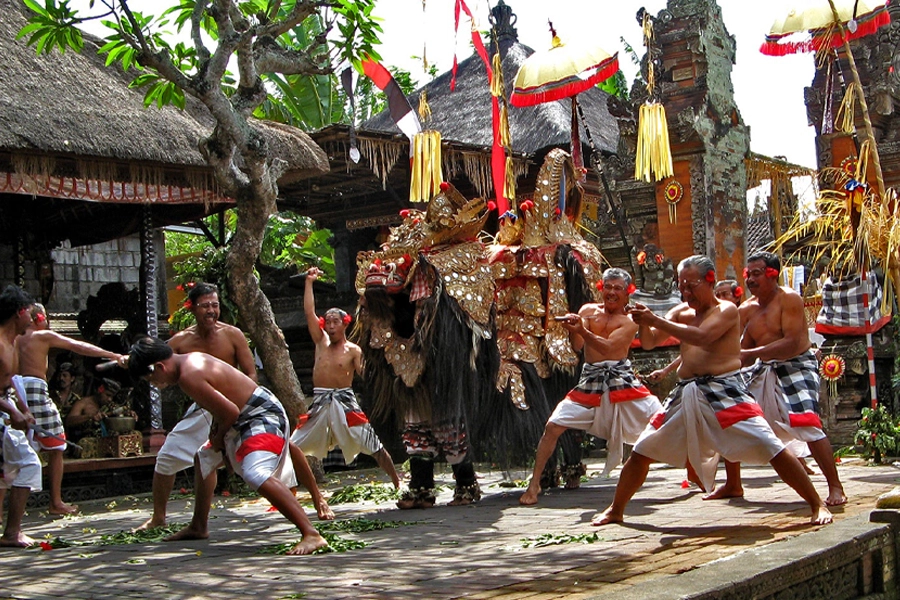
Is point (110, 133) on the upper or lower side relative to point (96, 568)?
upper

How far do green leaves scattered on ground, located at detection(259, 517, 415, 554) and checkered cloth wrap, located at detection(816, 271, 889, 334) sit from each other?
569 centimetres

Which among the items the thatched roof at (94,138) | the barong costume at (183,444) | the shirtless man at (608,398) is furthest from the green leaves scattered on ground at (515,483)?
the thatched roof at (94,138)

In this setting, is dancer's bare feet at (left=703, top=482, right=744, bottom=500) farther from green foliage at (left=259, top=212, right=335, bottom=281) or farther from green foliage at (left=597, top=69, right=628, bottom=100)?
green foliage at (left=597, top=69, right=628, bottom=100)

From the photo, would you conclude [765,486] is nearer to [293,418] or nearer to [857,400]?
[857,400]

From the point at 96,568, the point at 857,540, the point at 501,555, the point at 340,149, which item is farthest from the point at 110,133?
the point at 857,540

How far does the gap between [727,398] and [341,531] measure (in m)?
2.39

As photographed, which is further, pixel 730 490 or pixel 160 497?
pixel 730 490

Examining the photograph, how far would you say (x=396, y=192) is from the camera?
640 inches

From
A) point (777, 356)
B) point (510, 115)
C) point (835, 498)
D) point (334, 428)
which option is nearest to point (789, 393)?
point (777, 356)

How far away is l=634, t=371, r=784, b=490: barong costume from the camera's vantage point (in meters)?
6.09

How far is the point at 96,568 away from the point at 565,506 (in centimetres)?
323

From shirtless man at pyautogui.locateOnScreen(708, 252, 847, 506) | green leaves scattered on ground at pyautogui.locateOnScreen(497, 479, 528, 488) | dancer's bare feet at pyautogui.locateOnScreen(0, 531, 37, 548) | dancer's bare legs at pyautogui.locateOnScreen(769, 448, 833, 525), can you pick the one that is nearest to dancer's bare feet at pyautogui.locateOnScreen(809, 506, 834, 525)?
dancer's bare legs at pyautogui.locateOnScreen(769, 448, 833, 525)

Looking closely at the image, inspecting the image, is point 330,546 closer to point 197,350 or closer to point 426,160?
point 197,350

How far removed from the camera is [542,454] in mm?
7934
